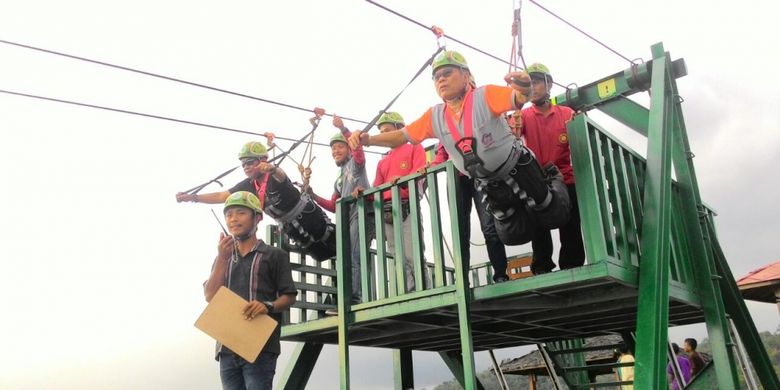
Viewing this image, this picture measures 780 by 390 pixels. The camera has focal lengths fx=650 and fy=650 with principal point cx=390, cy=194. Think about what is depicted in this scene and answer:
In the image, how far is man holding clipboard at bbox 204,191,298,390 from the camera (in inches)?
186

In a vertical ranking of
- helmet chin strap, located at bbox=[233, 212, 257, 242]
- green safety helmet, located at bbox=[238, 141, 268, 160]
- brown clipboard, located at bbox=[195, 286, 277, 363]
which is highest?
green safety helmet, located at bbox=[238, 141, 268, 160]

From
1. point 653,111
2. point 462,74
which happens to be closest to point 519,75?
point 462,74

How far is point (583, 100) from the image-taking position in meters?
7.67

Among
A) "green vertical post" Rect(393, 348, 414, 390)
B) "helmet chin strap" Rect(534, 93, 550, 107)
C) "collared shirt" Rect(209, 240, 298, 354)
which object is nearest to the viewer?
"collared shirt" Rect(209, 240, 298, 354)

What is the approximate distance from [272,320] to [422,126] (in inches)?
74.7

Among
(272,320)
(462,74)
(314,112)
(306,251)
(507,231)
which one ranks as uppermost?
(314,112)

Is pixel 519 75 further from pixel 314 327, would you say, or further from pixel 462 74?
pixel 314 327

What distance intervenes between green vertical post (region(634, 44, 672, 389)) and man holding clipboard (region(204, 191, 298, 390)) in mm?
2557

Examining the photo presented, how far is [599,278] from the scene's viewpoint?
4.57 m

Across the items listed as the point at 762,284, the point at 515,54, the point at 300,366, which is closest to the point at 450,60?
the point at 515,54

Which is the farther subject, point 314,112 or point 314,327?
point 314,112

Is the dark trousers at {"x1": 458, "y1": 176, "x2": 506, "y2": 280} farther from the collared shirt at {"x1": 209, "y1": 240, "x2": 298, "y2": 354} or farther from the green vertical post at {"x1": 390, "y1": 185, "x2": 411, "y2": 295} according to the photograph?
the collared shirt at {"x1": 209, "y1": 240, "x2": 298, "y2": 354}

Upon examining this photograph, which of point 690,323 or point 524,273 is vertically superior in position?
point 524,273

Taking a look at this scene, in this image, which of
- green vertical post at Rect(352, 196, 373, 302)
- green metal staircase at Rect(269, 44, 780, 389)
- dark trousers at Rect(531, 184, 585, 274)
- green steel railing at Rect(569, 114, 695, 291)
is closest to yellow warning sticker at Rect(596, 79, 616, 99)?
green metal staircase at Rect(269, 44, 780, 389)
